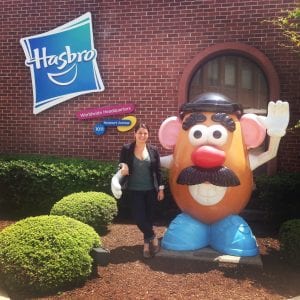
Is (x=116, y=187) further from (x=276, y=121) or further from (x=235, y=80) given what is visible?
(x=235, y=80)

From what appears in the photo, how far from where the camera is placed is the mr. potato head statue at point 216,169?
520cm

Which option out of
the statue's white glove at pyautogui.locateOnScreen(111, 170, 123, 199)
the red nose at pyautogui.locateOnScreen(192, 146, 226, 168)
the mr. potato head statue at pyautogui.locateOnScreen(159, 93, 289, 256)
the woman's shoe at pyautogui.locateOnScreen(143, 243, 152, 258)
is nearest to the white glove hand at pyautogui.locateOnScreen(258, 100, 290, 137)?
the mr. potato head statue at pyautogui.locateOnScreen(159, 93, 289, 256)

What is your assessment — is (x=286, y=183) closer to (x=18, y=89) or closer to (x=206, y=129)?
(x=206, y=129)

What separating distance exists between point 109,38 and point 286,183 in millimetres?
4210

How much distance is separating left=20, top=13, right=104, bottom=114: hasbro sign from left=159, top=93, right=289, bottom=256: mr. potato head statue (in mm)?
3853

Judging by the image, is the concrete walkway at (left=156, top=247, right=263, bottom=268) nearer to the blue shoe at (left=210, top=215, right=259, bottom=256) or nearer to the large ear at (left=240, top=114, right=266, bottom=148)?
the blue shoe at (left=210, top=215, right=259, bottom=256)

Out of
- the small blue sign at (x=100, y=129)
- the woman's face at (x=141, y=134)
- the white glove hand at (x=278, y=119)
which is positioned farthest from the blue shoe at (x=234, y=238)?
the small blue sign at (x=100, y=129)

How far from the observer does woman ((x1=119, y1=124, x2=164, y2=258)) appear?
17.7 feet

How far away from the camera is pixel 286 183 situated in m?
7.31

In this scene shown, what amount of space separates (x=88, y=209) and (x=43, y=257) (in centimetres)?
214

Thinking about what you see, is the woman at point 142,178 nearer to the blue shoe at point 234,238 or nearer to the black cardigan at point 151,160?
the black cardigan at point 151,160

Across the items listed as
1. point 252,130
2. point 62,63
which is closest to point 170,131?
point 252,130

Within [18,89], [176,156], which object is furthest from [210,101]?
[18,89]

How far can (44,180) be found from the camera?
797 cm
